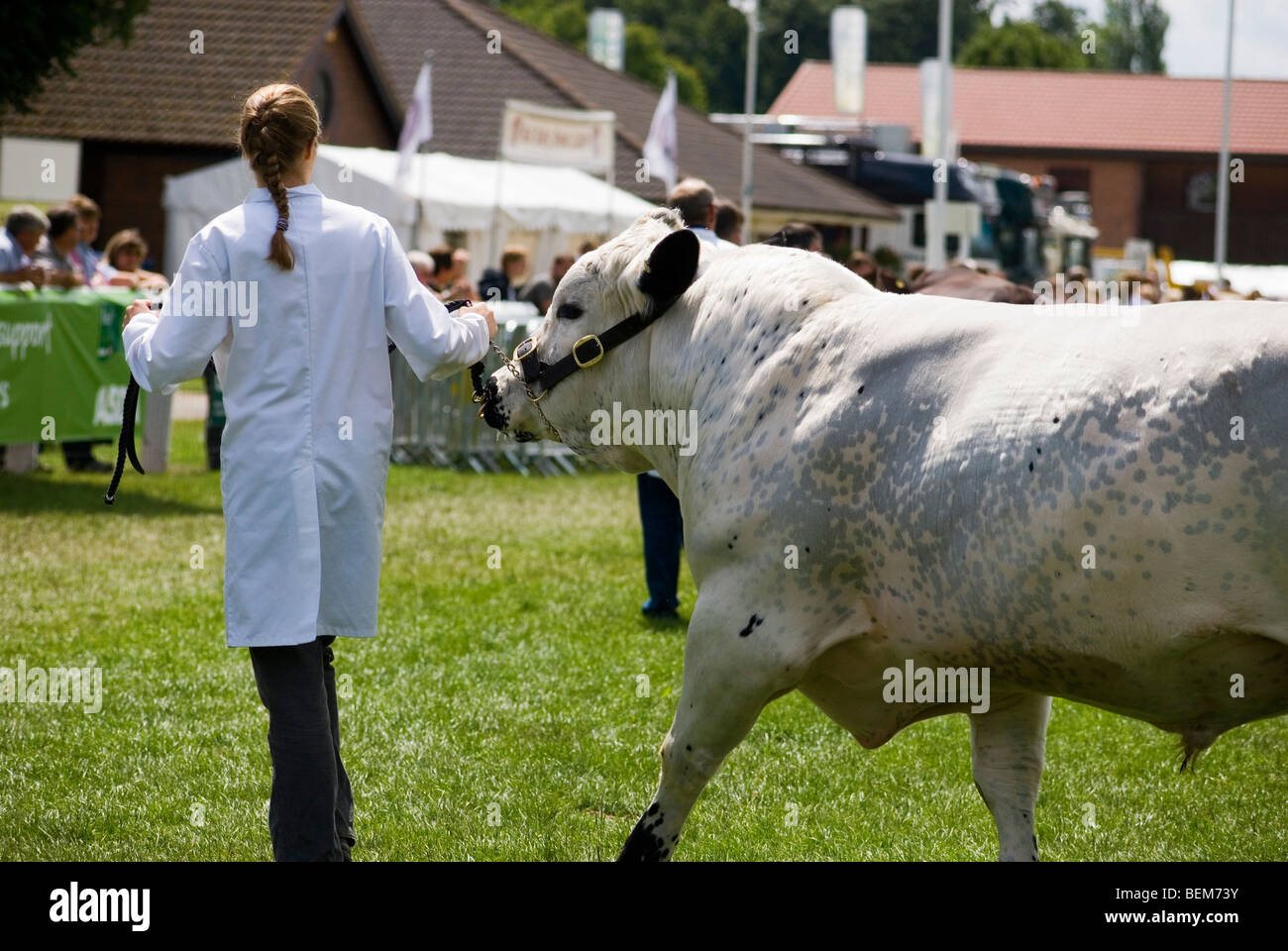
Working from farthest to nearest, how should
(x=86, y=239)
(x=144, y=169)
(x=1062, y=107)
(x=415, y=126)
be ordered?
(x=1062, y=107) < (x=144, y=169) < (x=415, y=126) < (x=86, y=239)

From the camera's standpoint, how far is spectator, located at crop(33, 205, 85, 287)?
1418 centimetres

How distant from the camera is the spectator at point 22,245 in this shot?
44.2 ft

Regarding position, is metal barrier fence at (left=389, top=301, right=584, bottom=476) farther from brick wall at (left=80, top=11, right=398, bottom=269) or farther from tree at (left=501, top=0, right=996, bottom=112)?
tree at (left=501, top=0, right=996, bottom=112)

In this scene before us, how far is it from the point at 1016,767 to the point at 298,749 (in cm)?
204

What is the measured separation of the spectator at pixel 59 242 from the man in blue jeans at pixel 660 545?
280 inches

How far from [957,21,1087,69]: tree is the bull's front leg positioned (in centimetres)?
8239

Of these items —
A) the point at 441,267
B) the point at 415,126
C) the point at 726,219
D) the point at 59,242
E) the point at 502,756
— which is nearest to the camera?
the point at 502,756

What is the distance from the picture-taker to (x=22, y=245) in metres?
13.8

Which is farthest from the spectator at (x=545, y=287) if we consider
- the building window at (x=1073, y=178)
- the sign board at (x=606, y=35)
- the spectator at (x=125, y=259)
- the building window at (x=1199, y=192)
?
the building window at (x=1199, y=192)

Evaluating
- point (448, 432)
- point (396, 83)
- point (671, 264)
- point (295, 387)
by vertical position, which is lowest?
point (448, 432)

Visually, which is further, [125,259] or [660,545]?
[125,259]

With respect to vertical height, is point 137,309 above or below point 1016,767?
above

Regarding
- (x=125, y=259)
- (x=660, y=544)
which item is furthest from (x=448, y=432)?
(x=660, y=544)

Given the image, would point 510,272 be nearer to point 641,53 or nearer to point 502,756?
point 502,756
